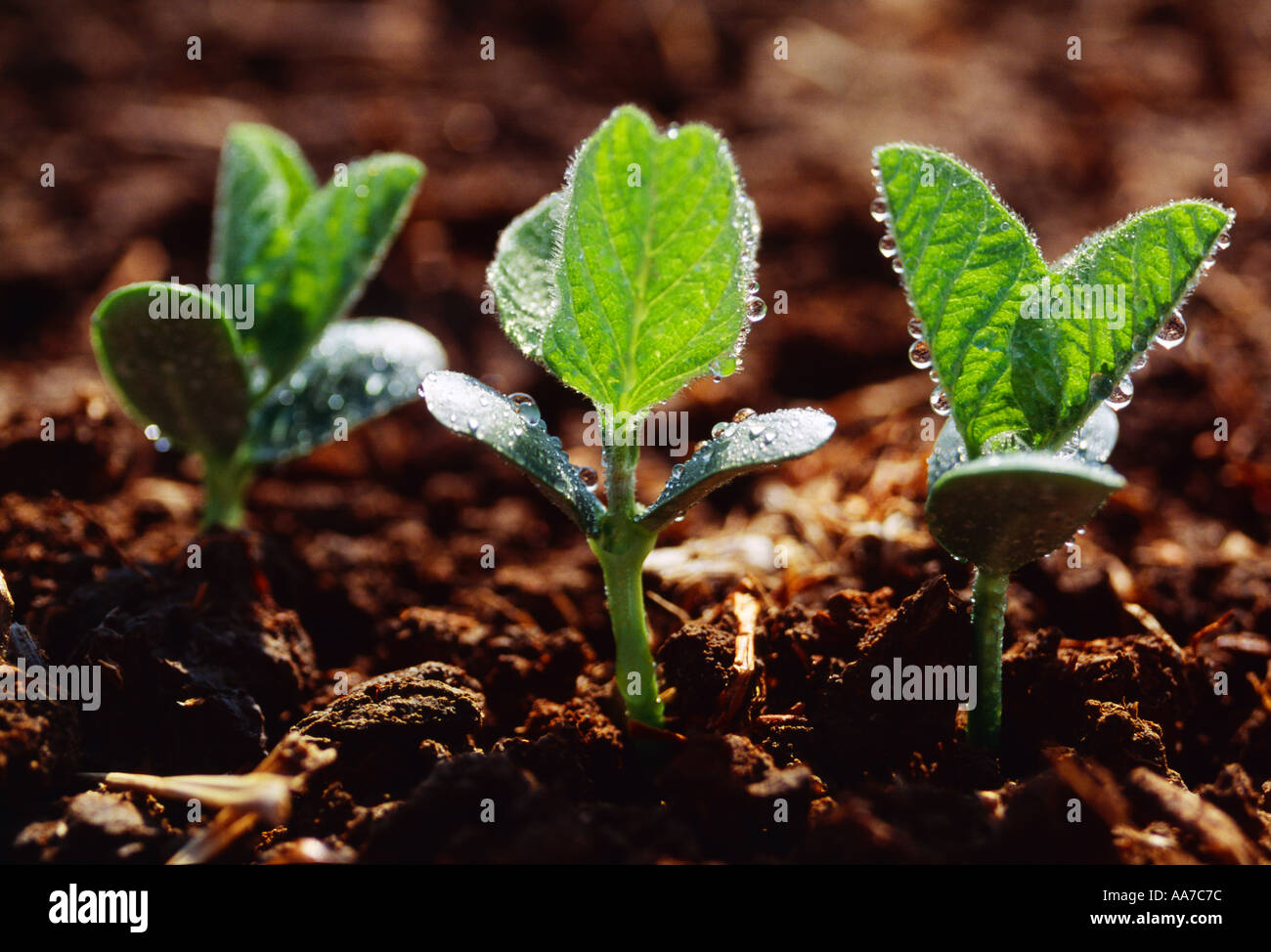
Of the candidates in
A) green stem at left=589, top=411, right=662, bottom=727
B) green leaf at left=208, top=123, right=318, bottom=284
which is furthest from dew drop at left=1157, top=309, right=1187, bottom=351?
green leaf at left=208, top=123, right=318, bottom=284

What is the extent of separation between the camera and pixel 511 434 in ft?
5.18

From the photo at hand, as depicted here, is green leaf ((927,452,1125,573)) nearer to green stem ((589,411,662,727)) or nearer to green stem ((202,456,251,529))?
green stem ((589,411,662,727))

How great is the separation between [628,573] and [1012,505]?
0.60 meters

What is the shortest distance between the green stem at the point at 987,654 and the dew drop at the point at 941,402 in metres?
0.27

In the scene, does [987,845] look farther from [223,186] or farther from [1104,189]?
[1104,189]

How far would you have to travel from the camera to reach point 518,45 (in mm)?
4574

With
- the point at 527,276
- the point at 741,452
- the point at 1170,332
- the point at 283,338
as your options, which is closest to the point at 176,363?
the point at 283,338

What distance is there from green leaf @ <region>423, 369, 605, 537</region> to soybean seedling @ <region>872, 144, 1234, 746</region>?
526 millimetres

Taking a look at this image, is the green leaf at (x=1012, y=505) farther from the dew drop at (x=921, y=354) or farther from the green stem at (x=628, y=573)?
the green stem at (x=628, y=573)

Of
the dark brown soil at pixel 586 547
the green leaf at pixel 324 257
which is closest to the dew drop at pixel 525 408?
the dark brown soil at pixel 586 547

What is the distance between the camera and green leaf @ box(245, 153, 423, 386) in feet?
7.63

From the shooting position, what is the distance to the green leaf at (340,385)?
7.89 ft
